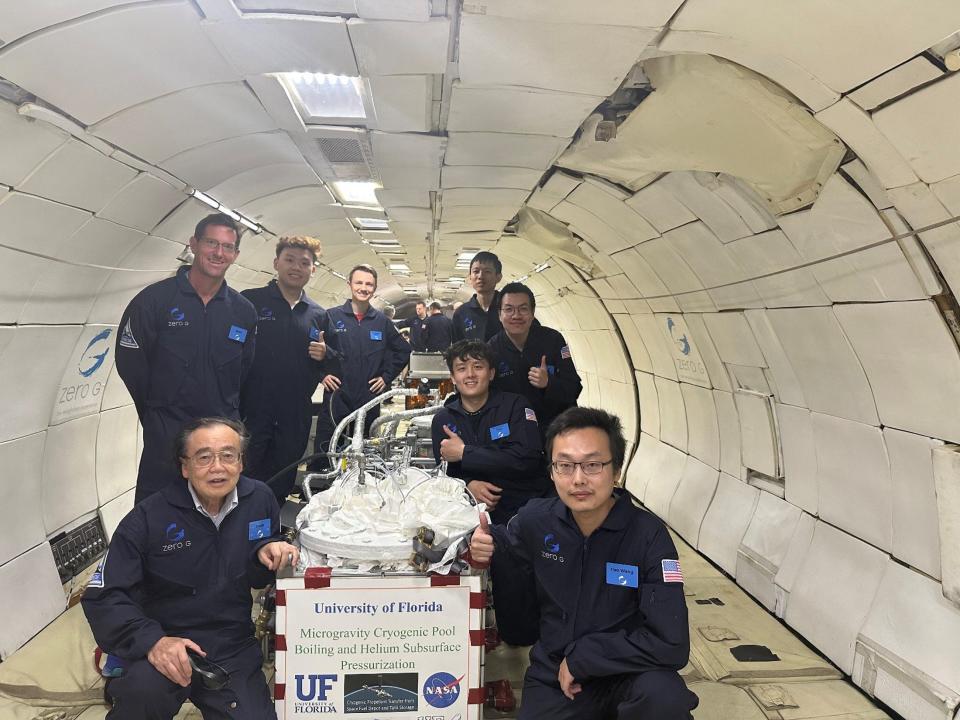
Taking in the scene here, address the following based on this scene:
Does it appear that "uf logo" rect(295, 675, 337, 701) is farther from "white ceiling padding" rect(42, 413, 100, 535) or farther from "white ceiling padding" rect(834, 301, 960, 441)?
"white ceiling padding" rect(834, 301, 960, 441)

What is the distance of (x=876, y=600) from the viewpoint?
3193 millimetres

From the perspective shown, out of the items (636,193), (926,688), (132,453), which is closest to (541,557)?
(926,688)

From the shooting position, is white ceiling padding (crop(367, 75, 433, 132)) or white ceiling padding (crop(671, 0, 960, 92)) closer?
white ceiling padding (crop(671, 0, 960, 92))

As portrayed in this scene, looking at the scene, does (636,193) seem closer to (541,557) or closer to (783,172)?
(783,172)

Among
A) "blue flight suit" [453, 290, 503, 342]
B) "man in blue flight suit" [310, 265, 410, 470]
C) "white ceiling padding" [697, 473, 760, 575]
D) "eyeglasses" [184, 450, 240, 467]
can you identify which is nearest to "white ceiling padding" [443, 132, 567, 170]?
"blue flight suit" [453, 290, 503, 342]

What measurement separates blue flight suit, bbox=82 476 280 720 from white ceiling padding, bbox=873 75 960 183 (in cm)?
291

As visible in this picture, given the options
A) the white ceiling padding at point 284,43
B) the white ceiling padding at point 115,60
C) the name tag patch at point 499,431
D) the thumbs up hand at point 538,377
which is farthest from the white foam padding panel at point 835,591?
the white ceiling padding at point 115,60

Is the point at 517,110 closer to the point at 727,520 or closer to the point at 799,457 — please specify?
the point at 799,457

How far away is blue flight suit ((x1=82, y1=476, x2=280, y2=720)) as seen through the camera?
2.28 metres

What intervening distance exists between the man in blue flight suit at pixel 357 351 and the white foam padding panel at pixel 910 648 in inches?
146

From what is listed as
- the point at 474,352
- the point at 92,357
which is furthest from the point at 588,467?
the point at 92,357

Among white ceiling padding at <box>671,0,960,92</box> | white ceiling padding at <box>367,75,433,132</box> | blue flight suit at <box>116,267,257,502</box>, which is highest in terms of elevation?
white ceiling padding at <box>367,75,433,132</box>

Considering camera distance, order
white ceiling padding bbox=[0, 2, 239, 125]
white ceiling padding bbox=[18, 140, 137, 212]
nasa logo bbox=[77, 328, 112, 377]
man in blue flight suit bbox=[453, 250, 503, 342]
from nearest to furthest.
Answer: white ceiling padding bbox=[0, 2, 239, 125]
white ceiling padding bbox=[18, 140, 137, 212]
nasa logo bbox=[77, 328, 112, 377]
man in blue flight suit bbox=[453, 250, 503, 342]

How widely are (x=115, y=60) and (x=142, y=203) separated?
1.41 meters
